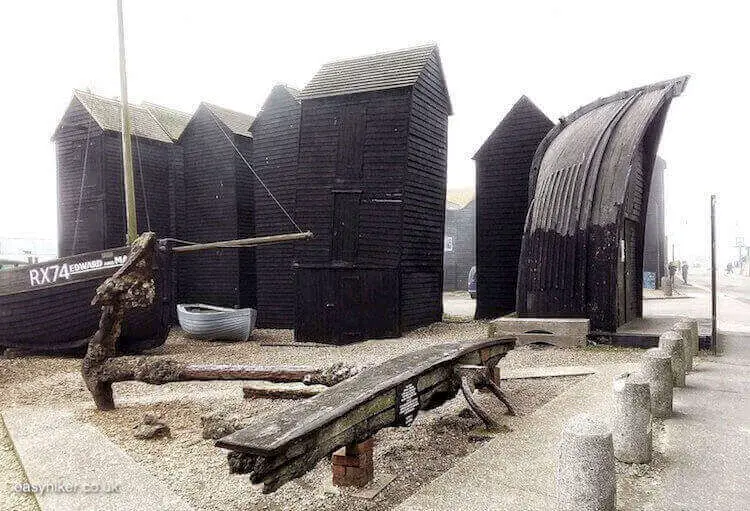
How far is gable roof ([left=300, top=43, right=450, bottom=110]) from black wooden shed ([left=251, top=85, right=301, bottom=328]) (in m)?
2.21

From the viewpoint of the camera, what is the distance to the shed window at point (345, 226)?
1496 centimetres

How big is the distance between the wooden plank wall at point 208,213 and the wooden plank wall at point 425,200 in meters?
7.20

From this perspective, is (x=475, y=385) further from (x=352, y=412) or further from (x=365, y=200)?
(x=365, y=200)

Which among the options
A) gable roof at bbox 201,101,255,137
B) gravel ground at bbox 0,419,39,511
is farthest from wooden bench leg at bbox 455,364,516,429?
gable roof at bbox 201,101,255,137

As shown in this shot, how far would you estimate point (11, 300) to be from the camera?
13125 mm

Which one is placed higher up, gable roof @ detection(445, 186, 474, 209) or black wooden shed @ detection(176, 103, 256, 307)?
gable roof @ detection(445, 186, 474, 209)

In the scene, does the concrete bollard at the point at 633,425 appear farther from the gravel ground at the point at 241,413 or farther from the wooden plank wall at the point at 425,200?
the wooden plank wall at the point at 425,200

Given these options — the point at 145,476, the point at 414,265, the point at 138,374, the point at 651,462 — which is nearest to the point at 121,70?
the point at 414,265

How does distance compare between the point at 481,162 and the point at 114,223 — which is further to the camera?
the point at 114,223

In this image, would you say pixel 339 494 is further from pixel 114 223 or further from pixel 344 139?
pixel 114 223

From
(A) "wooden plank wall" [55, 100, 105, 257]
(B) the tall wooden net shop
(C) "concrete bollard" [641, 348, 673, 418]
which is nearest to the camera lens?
(C) "concrete bollard" [641, 348, 673, 418]

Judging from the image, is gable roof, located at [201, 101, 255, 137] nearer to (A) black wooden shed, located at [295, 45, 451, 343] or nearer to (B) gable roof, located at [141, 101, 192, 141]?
(B) gable roof, located at [141, 101, 192, 141]

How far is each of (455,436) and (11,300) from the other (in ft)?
41.1

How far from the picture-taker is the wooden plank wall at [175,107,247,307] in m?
19.4
